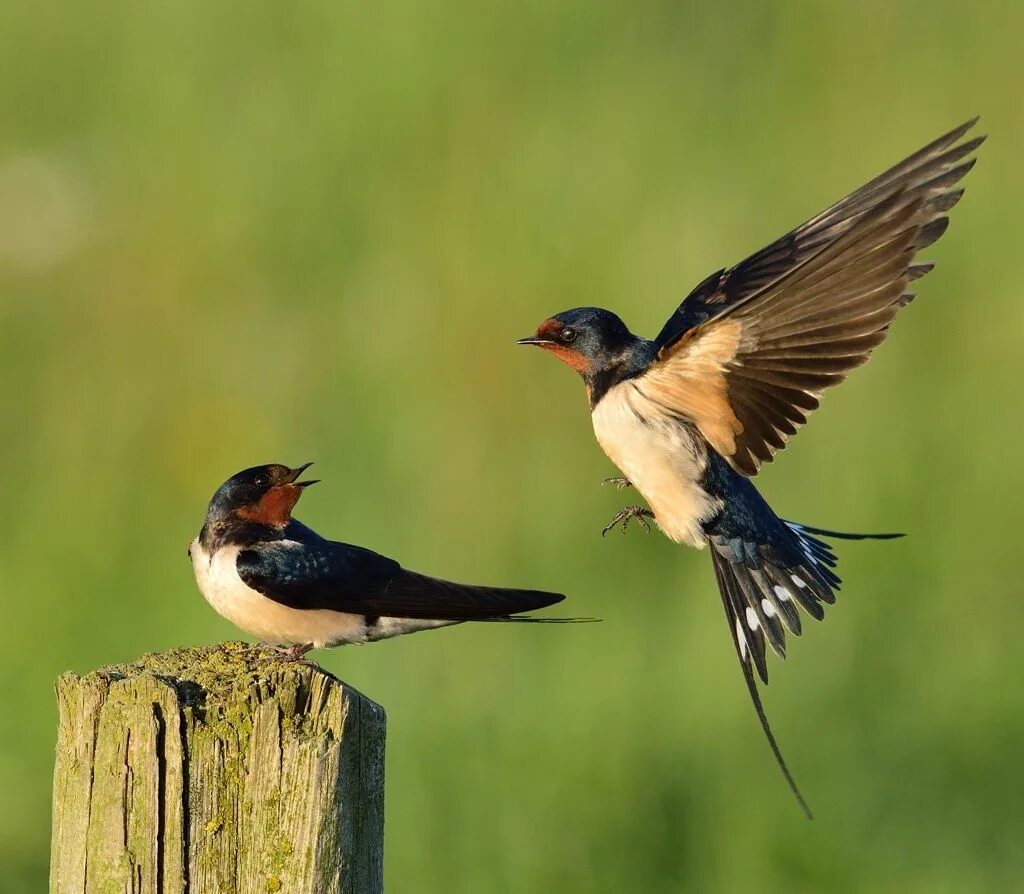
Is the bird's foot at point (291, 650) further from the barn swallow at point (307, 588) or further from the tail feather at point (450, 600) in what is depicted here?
the tail feather at point (450, 600)

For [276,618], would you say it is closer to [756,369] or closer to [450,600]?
[450,600]

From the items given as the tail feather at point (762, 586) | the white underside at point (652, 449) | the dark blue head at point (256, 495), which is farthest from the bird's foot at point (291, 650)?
the tail feather at point (762, 586)

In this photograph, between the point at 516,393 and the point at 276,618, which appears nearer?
the point at 276,618

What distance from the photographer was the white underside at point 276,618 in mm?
3145

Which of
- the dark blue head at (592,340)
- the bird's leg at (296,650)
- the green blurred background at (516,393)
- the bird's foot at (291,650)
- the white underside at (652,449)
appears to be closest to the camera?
the bird's foot at (291,650)

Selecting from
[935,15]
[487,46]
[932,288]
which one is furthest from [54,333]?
[935,15]

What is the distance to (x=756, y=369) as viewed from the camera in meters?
3.32

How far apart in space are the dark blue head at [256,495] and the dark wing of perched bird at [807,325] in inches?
30.1

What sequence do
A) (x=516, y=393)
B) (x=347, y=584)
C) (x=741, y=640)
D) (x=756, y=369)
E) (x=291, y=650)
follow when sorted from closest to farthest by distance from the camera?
(x=291, y=650), (x=347, y=584), (x=756, y=369), (x=741, y=640), (x=516, y=393)

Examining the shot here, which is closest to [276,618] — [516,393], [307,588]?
[307,588]

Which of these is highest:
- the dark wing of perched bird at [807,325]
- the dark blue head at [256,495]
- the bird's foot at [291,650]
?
the dark wing of perched bird at [807,325]

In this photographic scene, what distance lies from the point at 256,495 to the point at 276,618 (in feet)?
0.99

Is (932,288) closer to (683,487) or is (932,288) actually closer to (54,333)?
(683,487)

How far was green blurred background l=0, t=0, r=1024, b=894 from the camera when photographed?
14.8 feet
